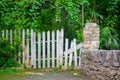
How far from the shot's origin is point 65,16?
14.8 m

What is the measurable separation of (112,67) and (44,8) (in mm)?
6362

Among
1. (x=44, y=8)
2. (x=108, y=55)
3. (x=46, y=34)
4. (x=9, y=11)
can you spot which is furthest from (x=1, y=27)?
(x=108, y=55)

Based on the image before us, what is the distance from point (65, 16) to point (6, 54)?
13.6ft

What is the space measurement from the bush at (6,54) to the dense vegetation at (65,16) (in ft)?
3.05

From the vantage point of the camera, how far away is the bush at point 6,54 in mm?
11766

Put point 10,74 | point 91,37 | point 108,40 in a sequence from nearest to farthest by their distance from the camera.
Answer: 1. point 10,74
2. point 91,37
3. point 108,40

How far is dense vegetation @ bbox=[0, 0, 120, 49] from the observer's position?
12.6m

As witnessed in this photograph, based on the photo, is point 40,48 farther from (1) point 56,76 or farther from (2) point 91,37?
(2) point 91,37

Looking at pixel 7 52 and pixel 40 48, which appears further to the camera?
pixel 40 48

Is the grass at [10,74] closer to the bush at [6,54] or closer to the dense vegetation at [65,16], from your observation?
the bush at [6,54]

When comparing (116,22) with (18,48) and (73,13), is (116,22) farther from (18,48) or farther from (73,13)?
(18,48)

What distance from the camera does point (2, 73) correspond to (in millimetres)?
10969

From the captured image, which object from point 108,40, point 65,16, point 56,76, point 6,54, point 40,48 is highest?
point 65,16

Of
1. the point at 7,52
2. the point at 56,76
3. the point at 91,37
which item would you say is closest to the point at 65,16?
the point at 91,37
